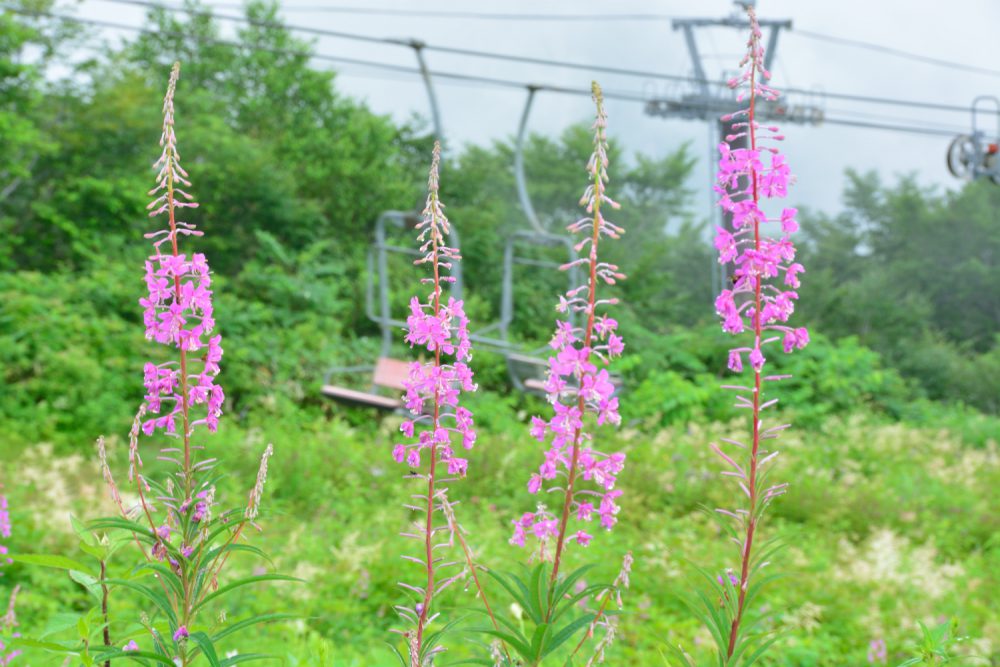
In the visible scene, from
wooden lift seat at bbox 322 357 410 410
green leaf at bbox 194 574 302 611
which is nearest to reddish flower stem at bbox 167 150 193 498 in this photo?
green leaf at bbox 194 574 302 611

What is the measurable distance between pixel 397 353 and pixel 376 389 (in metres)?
4.19

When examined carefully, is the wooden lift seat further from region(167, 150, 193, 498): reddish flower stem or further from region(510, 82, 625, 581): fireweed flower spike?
region(510, 82, 625, 581): fireweed flower spike

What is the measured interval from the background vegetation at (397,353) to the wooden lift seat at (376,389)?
47cm

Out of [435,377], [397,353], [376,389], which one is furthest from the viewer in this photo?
[397,353]

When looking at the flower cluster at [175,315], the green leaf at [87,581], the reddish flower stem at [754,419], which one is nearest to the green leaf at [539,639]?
the reddish flower stem at [754,419]

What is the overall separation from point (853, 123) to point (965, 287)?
1361 cm

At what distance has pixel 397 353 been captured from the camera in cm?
1346

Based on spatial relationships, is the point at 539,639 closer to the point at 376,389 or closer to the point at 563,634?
the point at 563,634

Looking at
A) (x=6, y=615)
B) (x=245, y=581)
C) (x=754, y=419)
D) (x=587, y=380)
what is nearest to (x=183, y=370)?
(x=245, y=581)

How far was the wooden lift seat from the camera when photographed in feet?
26.9

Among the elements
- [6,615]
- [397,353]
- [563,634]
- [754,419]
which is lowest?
[397,353]

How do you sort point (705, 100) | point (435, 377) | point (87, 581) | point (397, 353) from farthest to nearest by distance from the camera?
point (705, 100) → point (397, 353) → point (87, 581) → point (435, 377)

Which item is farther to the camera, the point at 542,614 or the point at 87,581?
the point at 87,581

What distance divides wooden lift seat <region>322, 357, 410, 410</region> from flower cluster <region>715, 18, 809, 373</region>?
233 inches
